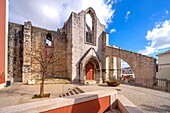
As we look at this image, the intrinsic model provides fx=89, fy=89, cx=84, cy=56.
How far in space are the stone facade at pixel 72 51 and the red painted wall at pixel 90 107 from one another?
7836 mm

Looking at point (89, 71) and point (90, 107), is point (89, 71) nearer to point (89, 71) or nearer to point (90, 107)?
point (89, 71)

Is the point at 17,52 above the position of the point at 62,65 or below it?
above

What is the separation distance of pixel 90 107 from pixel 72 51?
9.07m

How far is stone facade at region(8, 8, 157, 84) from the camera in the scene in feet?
38.1

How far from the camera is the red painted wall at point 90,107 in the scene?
3.29m

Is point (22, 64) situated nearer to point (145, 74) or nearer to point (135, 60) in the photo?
point (135, 60)

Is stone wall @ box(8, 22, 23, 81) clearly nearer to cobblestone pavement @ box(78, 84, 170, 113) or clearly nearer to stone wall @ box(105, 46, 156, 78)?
cobblestone pavement @ box(78, 84, 170, 113)

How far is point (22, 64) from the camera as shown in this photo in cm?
1167

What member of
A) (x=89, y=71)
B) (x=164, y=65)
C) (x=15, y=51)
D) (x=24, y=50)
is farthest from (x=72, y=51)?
(x=164, y=65)

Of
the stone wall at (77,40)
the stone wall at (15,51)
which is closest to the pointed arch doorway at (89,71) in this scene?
the stone wall at (77,40)

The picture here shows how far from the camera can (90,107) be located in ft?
12.7

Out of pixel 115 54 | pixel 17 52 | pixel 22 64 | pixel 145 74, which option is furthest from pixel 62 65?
pixel 145 74

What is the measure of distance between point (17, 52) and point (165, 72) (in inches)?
885

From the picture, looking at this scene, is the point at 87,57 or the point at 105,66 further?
the point at 105,66
